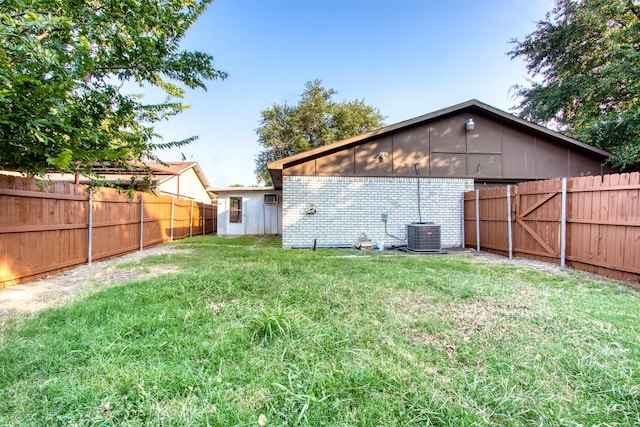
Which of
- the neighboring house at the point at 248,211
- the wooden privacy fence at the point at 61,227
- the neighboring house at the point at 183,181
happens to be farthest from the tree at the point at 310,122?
the wooden privacy fence at the point at 61,227

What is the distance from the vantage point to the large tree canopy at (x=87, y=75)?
6.40 feet

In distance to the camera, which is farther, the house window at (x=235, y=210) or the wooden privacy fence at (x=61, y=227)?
the house window at (x=235, y=210)

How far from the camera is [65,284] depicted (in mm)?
4605

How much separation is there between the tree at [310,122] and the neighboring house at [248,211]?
758 centimetres

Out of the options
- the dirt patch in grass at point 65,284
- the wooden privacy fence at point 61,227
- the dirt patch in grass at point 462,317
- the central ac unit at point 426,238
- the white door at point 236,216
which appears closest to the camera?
the dirt patch in grass at point 462,317

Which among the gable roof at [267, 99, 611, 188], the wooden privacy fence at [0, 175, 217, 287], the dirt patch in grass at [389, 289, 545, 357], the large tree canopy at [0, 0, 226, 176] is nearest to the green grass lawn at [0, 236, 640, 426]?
the dirt patch in grass at [389, 289, 545, 357]

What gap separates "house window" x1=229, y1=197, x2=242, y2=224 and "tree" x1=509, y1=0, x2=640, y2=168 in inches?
584

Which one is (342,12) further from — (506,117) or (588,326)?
(588,326)

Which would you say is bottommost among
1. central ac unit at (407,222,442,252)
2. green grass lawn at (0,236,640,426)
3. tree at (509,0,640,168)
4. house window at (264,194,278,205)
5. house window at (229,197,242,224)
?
green grass lawn at (0,236,640,426)

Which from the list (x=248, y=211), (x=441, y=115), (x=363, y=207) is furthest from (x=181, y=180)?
(x=441, y=115)

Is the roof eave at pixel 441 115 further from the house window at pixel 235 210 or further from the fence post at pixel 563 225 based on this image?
the house window at pixel 235 210

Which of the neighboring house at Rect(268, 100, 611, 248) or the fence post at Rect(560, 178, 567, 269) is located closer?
the fence post at Rect(560, 178, 567, 269)

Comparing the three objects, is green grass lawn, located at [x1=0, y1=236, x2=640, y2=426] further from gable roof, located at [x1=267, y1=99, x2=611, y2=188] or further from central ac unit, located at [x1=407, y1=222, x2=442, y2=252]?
gable roof, located at [x1=267, y1=99, x2=611, y2=188]

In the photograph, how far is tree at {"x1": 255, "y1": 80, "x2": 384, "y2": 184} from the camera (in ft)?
70.3
